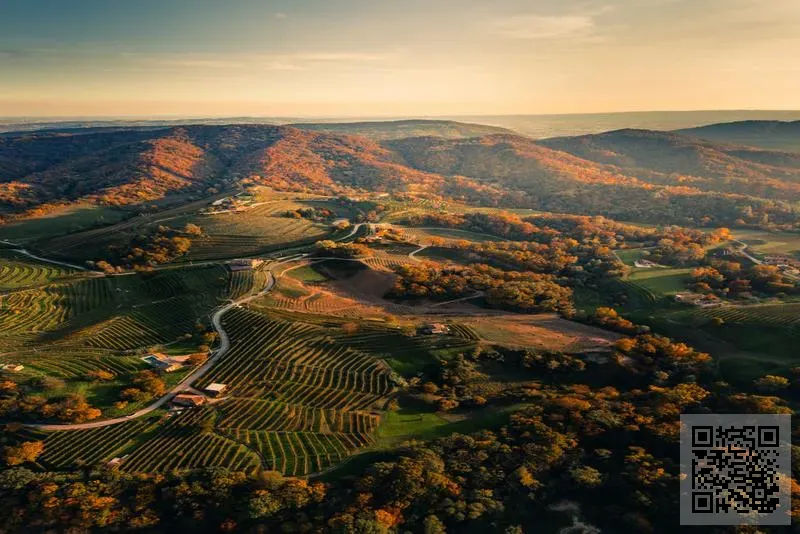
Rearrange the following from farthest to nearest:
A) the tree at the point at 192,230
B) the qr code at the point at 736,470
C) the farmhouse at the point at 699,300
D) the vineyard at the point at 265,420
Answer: the tree at the point at 192,230
the farmhouse at the point at 699,300
the vineyard at the point at 265,420
the qr code at the point at 736,470

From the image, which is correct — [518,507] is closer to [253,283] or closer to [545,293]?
[545,293]

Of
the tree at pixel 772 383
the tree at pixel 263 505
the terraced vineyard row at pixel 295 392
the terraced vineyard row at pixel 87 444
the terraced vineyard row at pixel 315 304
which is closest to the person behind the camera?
the tree at pixel 263 505

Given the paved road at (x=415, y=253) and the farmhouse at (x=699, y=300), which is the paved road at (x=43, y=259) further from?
the farmhouse at (x=699, y=300)

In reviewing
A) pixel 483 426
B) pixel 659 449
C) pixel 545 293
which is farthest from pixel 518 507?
pixel 545 293

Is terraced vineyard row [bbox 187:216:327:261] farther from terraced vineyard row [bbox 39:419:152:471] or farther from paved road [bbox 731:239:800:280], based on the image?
paved road [bbox 731:239:800:280]

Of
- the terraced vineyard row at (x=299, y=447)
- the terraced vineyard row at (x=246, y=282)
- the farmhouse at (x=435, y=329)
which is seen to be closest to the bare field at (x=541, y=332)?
the farmhouse at (x=435, y=329)

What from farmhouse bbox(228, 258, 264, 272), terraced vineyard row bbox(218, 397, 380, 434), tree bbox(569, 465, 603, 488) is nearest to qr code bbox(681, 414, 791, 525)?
tree bbox(569, 465, 603, 488)
